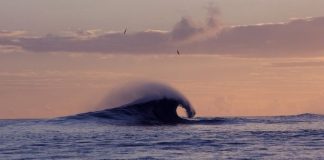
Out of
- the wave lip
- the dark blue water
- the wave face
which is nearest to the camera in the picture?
the dark blue water

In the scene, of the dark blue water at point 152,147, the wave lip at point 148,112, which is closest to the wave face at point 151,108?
the wave lip at point 148,112

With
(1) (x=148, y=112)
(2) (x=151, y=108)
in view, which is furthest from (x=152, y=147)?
(2) (x=151, y=108)

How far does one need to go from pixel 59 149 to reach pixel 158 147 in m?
4.47

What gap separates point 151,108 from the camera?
194 ft

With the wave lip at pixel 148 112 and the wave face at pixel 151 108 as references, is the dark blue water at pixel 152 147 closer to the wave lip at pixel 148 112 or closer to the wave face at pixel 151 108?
Result: the wave lip at pixel 148 112

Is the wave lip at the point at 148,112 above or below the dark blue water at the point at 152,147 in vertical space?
above

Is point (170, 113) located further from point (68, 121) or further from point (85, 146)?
point (85, 146)

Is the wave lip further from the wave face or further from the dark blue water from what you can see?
the dark blue water

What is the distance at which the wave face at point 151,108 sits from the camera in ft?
179

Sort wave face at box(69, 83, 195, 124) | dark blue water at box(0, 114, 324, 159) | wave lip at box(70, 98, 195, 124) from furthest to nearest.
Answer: wave face at box(69, 83, 195, 124)
wave lip at box(70, 98, 195, 124)
dark blue water at box(0, 114, 324, 159)

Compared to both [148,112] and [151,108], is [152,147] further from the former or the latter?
[151,108]

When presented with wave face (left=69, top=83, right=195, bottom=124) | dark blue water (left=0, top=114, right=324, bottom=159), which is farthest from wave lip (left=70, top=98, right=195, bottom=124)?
dark blue water (left=0, top=114, right=324, bottom=159)

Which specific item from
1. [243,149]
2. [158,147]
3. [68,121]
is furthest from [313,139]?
[68,121]

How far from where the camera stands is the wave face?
5444cm
